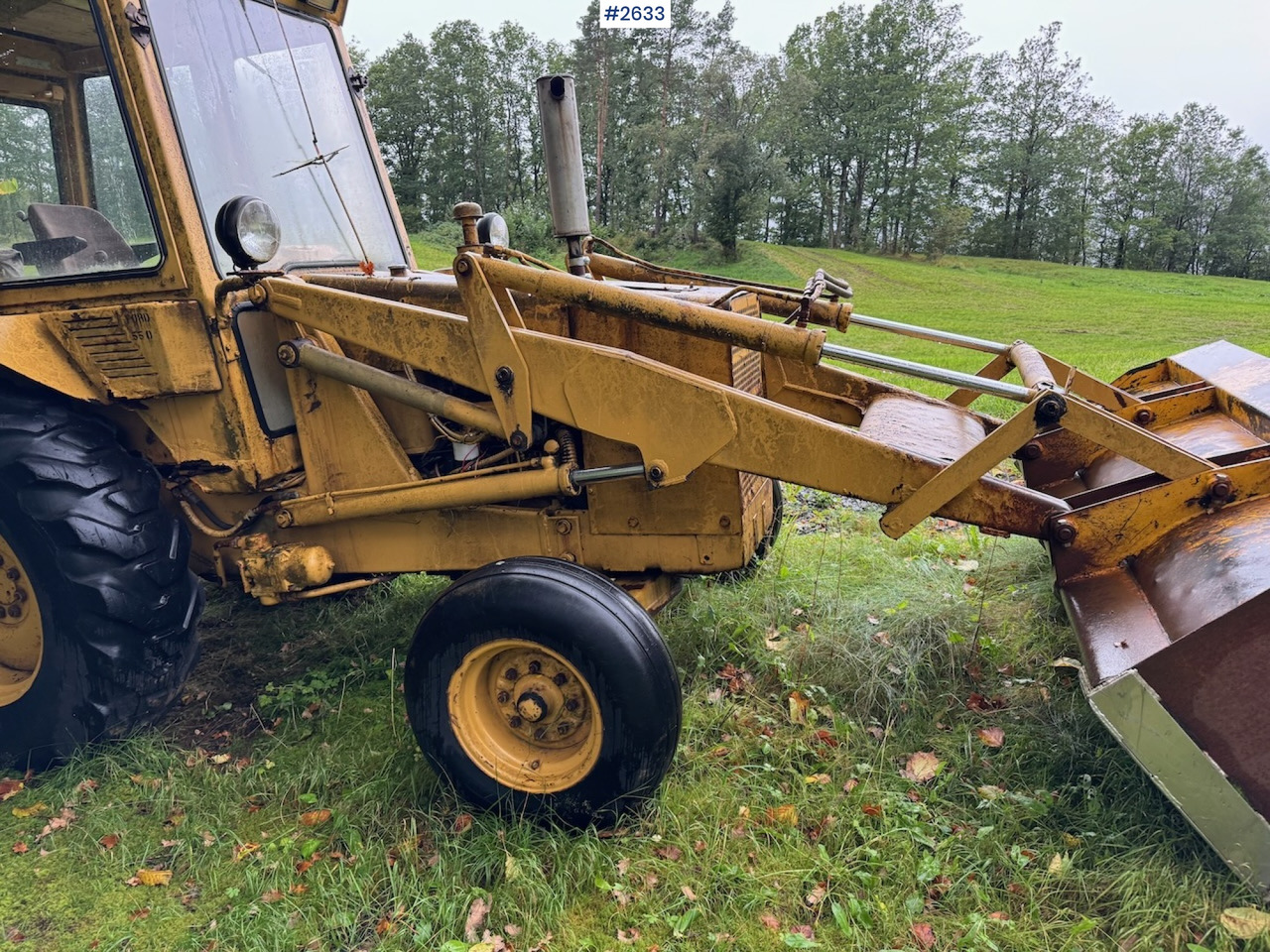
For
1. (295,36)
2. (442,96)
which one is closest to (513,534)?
(295,36)

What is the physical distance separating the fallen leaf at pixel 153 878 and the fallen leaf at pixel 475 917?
1.06m

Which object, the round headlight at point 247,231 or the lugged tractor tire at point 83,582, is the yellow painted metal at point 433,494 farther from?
the round headlight at point 247,231

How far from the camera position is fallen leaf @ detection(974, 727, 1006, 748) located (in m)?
2.93

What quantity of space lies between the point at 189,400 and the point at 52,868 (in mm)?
1678

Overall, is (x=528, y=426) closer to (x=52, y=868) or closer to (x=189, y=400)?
(x=189, y=400)

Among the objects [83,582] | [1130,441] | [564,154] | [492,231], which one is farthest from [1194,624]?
[83,582]

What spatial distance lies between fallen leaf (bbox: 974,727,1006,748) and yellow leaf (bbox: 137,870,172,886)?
289 centimetres

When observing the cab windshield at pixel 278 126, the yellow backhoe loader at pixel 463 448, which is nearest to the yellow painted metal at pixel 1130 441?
the yellow backhoe loader at pixel 463 448

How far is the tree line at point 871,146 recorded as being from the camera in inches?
1253

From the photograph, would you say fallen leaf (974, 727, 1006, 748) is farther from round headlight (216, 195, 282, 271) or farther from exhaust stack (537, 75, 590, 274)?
round headlight (216, 195, 282, 271)

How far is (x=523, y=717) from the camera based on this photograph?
8.79ft

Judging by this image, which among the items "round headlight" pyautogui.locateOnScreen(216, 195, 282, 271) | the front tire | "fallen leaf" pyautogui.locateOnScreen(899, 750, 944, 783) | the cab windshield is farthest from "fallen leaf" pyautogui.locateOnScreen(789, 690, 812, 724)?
the cab windshield

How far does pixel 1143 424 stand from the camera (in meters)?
3.39

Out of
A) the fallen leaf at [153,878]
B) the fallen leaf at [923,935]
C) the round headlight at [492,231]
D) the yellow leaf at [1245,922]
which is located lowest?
the fallen leaf at [153,878]
